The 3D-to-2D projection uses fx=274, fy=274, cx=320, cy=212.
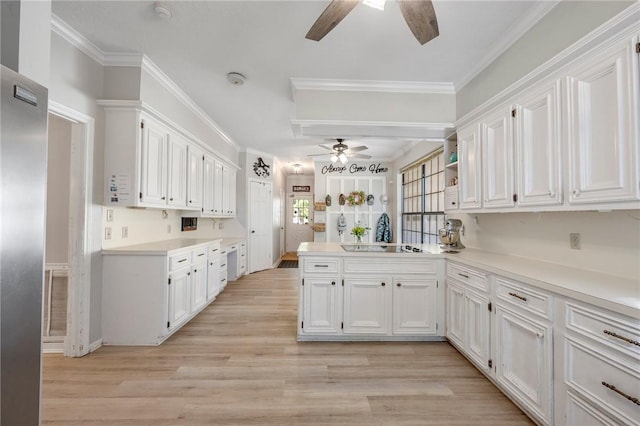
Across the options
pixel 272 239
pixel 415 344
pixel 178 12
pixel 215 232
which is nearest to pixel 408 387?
pixel 415 344

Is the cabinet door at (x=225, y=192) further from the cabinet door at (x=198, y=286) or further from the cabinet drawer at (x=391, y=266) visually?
the cabinet drawer at (x=391, y=266)

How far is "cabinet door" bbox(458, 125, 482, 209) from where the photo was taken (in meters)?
2.52

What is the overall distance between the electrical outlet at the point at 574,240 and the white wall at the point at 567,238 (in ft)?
0.08

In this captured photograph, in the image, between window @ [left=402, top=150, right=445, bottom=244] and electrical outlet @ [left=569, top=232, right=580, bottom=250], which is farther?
window @ [left=402, top=150, right=445, bottom=244]

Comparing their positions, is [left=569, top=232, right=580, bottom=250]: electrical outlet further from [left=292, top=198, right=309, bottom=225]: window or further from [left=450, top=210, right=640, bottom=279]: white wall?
[left=292, top=198, right=309, bottom=225]: window

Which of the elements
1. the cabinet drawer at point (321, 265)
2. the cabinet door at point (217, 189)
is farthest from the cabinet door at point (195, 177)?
the cabinet drawer at point (321, 265)

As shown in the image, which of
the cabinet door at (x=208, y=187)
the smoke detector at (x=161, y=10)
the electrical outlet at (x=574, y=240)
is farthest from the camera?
the cabinet door at (x=208, y=187)

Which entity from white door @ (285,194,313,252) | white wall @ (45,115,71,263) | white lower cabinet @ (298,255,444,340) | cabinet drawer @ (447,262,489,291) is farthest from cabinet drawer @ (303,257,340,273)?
white door @ (285,194,313,252)

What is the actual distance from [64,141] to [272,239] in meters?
4.38

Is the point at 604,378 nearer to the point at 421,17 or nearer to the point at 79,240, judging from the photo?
the point at 421,17

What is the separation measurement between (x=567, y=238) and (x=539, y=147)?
663 millimetres

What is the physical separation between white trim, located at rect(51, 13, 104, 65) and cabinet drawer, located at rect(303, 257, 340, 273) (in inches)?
107

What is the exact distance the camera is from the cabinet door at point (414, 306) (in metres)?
2.75

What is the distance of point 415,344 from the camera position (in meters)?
2.72
